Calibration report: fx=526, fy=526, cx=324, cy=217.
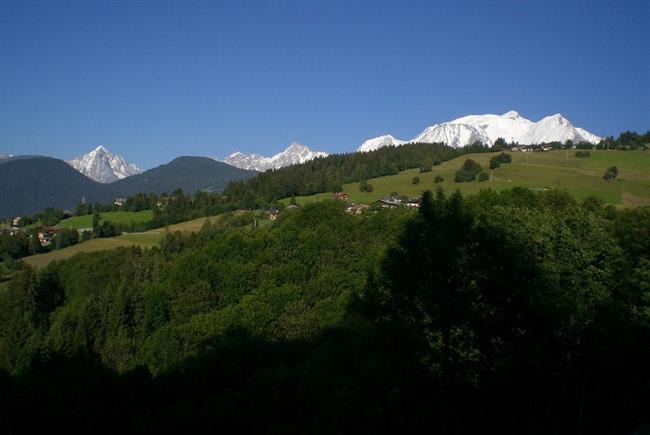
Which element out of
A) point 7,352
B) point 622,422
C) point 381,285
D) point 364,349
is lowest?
point 7,352

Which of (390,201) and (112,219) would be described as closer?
(390,201)

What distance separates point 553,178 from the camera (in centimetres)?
7562

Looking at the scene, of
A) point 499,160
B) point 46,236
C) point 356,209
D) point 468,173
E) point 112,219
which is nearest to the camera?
point 356,209

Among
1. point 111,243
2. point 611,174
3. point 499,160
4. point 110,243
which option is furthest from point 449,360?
point 499,160

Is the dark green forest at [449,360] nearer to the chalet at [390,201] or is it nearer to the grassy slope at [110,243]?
the chalet at [390,201]

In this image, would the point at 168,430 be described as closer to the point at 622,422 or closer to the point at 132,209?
the point at 622,422

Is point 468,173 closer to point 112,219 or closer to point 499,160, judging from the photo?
point 499,160

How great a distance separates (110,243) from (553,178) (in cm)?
6562

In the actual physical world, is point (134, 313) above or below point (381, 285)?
below

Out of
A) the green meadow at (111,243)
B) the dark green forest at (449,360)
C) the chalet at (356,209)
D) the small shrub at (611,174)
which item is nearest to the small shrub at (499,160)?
the small shrub at (611,174)

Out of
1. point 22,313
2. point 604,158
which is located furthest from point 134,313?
point 604,158

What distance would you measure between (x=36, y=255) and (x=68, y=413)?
73.4 meters

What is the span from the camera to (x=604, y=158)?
89000 mm

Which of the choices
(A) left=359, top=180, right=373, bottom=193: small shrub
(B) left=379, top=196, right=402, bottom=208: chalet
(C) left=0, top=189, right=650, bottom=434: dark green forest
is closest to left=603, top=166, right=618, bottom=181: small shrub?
(B) left=379, top=196, right=402, bottom=208: chalet
